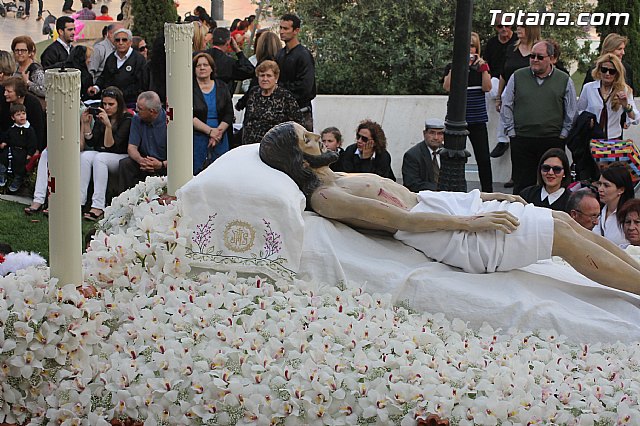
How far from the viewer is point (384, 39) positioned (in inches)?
425

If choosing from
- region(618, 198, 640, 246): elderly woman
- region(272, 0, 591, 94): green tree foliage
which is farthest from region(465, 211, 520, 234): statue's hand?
region(272, 0, 591, 94): green tree foliage

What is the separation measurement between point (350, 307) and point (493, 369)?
671mm

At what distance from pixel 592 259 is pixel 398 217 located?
2.84ft

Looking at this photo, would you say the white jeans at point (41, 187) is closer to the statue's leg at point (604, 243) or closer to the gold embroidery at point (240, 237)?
the gold embroidery at point (240, 237)

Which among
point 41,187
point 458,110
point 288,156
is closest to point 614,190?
point 458,110

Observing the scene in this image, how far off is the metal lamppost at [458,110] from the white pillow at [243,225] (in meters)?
2.34

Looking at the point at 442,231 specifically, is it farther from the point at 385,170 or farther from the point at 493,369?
the point at 385,170

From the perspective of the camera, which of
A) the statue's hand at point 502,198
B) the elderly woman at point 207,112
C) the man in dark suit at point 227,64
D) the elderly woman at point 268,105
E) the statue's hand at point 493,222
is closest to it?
the statue's hand at point 493,222

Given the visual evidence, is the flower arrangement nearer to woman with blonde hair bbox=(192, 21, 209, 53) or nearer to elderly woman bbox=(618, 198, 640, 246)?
elderly woman bbox=(618, 198, 640, 246)

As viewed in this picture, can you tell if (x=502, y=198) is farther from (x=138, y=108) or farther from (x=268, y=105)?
(x=138, y=108)

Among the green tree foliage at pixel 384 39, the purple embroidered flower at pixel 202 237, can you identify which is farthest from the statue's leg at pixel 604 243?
the green tree foliage at pixel 384 39

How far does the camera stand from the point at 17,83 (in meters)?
8.82

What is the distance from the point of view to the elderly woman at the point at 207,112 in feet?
28.0

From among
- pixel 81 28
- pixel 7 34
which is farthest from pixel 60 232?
pixel 7 34
